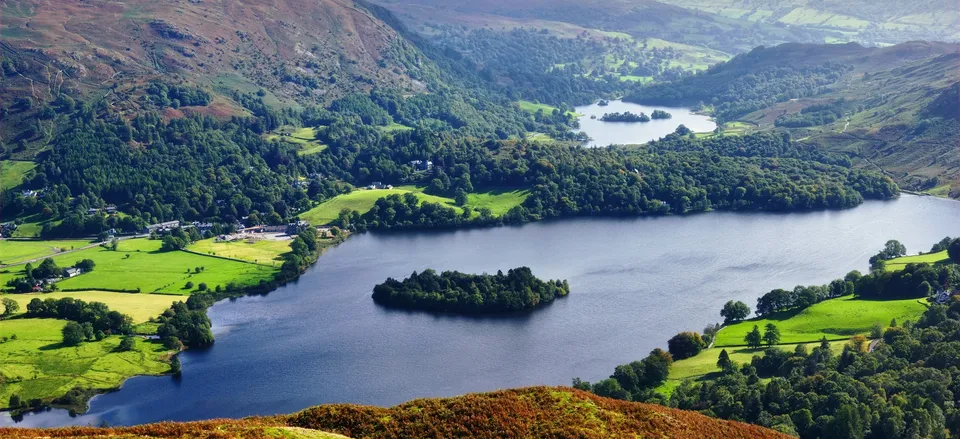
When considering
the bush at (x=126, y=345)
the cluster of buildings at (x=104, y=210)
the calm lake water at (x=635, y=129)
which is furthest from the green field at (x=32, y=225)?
the calm lake water at (x=635, y=129)

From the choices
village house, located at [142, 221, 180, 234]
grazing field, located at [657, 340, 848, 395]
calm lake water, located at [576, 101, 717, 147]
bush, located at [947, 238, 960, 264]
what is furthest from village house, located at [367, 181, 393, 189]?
bush, located at [947, 238, 960, 264]

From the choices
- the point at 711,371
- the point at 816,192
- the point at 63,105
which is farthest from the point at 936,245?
the point at 63,105

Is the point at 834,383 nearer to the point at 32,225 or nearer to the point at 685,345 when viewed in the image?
the point at 685,345

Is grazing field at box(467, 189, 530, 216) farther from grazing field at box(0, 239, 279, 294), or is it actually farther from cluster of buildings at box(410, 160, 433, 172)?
grazing field at box(0, 239, 279, 294)

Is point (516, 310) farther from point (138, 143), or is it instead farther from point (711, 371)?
point (138, 143)

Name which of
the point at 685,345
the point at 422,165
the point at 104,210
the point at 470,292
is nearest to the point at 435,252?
the point at 470,292
